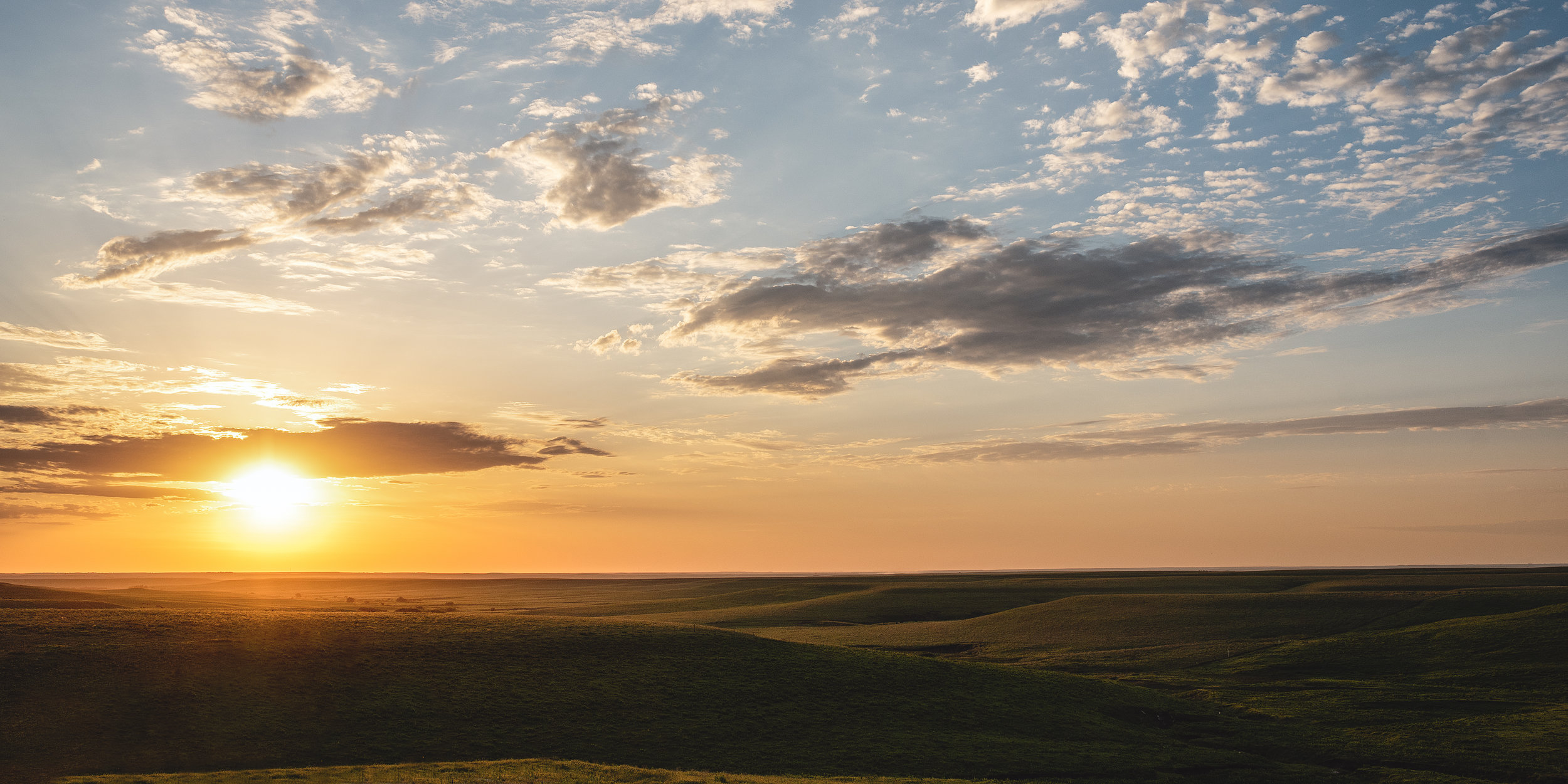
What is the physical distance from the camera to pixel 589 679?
52312 millimetres

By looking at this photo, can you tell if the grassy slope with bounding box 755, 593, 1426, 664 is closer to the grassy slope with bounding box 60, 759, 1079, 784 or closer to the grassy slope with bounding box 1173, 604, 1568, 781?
the grassy slope with bounding box 1173, 604, 1568, 781

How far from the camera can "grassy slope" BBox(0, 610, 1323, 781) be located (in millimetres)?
39906

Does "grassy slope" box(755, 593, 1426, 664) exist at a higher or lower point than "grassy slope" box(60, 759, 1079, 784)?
lower

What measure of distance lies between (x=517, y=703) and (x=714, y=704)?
11.4 meters

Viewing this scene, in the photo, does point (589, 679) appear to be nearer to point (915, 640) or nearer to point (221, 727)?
point (221, 727)

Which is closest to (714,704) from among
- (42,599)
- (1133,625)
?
(1133,625)

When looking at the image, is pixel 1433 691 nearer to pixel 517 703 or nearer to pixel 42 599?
pixel 517 703

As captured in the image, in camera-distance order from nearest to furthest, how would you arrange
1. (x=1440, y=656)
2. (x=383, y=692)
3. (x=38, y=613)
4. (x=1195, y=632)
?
(x=383, y=692)
(x=38, y=613)
(x=1440, y=656)
(x=1195, y=632)

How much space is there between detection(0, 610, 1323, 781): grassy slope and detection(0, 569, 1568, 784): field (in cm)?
19

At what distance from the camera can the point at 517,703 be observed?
155 feet

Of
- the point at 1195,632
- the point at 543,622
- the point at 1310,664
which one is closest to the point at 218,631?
the point at 543,622

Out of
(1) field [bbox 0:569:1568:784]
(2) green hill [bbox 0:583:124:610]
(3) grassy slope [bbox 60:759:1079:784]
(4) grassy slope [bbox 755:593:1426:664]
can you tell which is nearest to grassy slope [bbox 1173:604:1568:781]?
(1) field [bbox 0:569:1568:784]

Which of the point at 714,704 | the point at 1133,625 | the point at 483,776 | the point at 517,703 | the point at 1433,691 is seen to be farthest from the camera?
the point at 1133,625

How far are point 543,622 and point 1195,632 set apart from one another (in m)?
71.0
